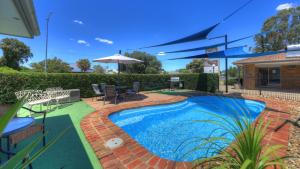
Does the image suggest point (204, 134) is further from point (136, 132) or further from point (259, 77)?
point (259, 77)

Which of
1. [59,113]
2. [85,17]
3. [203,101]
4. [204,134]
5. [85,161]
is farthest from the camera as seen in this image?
[85,17]

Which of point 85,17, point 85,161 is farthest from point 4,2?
point 85,17

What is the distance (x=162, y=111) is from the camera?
6.89 metres

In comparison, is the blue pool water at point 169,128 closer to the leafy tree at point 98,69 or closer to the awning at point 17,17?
the awning at point 17,17

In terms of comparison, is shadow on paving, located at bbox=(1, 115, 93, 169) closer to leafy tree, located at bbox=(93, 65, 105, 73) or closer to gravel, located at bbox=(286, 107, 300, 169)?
gravel, located at bbox=(286, 107, 300, 169)

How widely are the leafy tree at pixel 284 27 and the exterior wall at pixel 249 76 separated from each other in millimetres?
12253

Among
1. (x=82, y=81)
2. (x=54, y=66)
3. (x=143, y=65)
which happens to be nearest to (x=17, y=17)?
(x=82, y=81)

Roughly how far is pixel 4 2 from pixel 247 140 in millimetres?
4584

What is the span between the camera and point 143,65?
31.4 m

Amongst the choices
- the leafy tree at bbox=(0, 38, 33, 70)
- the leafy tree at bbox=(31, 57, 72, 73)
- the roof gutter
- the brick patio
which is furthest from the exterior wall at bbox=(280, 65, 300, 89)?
the leafy tree at bbox=(0, 38, 33, 70)

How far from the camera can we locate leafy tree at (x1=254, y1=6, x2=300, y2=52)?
75.2 feet

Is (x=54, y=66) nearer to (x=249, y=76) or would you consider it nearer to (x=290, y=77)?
(x=249, y=76)

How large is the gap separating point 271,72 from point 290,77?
2.26m

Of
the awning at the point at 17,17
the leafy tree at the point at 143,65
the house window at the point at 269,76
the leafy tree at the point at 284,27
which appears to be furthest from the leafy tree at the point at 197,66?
the awning at the point at 17,17
